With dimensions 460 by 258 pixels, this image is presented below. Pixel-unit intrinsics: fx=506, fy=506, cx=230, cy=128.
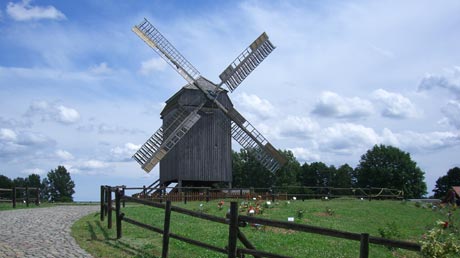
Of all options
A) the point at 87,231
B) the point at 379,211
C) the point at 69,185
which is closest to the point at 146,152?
the point at 379,211

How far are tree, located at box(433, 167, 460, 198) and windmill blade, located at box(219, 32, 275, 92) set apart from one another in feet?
170

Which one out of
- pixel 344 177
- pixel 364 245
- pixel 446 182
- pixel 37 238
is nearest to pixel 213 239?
pixel 37 238

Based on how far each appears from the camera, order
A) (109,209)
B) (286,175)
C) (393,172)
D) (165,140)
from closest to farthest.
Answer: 1. (109,209)
2. (165,140)
3. (393,172)
4. (286,175)

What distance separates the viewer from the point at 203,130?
37531mm

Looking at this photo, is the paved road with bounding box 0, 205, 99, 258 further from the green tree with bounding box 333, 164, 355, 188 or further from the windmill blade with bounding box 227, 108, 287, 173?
the green tree with bounding box 333, 164, 355, 188

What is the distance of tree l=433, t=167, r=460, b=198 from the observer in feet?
258

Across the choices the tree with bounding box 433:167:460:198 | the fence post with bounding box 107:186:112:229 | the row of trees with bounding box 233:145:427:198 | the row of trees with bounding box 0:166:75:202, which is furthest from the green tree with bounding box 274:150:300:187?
the fence post with bounding box 107:186:112:229

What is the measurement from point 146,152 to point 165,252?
80.4ft

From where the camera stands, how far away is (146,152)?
35.5 m

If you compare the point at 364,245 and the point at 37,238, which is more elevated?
the point at 364,245

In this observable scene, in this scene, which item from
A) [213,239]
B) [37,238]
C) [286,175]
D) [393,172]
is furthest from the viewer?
[286,175]

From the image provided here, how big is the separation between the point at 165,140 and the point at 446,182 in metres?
58.9

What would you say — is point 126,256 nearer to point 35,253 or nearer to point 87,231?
point 35,253

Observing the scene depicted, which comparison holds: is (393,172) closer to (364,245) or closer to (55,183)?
(55,183)
